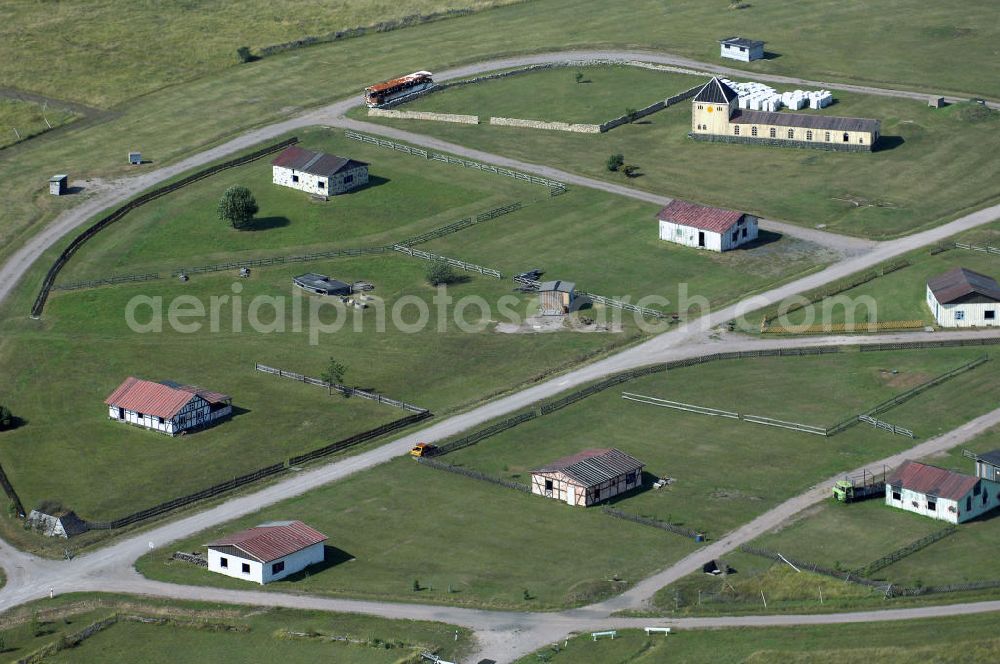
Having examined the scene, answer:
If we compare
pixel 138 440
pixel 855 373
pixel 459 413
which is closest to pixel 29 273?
pixel 138 440

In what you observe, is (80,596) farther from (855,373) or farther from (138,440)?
(855,373)

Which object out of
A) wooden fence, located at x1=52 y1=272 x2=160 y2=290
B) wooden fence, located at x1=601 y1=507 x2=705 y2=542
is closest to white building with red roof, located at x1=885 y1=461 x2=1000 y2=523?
wooden fence, located at x1=601 y1=507 x2=705 y2=542

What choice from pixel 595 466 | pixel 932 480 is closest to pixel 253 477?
pixel 595 466

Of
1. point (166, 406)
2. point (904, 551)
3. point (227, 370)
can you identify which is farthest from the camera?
point (227, 370)

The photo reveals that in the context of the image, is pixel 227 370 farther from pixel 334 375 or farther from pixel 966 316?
pixel 966 316

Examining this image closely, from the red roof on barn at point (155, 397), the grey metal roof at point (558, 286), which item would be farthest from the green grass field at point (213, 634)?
the grey metal roof at point (558, 286)

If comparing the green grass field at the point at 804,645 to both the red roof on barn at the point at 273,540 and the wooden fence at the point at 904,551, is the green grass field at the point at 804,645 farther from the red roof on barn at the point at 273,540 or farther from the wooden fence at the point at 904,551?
the red roof on barn at the point at 273,540

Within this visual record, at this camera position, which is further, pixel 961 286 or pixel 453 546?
pixel 961 286
